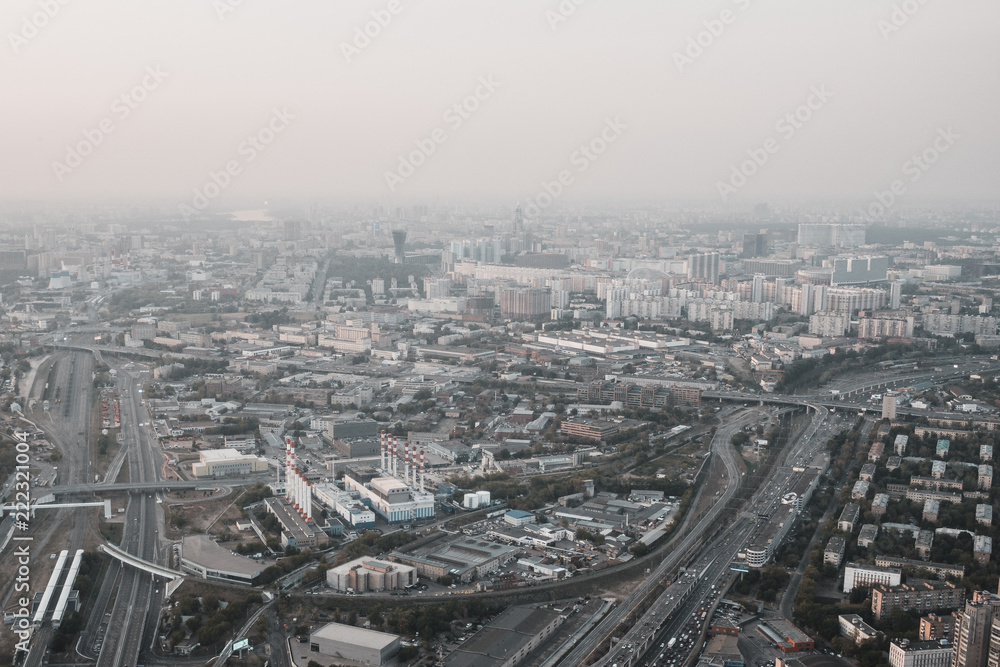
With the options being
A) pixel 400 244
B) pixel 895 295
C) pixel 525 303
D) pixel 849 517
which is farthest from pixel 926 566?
pixel 400 244

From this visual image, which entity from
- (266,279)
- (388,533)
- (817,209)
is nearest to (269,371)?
(388,533)

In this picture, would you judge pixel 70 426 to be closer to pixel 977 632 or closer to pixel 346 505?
pixel 346 505

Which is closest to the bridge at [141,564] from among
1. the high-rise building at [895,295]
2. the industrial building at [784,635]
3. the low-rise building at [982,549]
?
the industrial building at [784,635]

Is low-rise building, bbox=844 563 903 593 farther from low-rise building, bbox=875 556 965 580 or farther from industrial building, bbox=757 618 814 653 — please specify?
industrial building, bbox=757 618 814 653

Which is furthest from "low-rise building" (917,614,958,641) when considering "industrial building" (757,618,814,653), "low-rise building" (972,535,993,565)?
"low-rise building" (972,535,993,565)

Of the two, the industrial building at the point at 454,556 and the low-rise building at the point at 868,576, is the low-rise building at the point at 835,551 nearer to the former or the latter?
the low-rise building at the point at 868,576

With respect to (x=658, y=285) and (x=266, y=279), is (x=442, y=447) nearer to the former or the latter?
(x=658, y=285)
